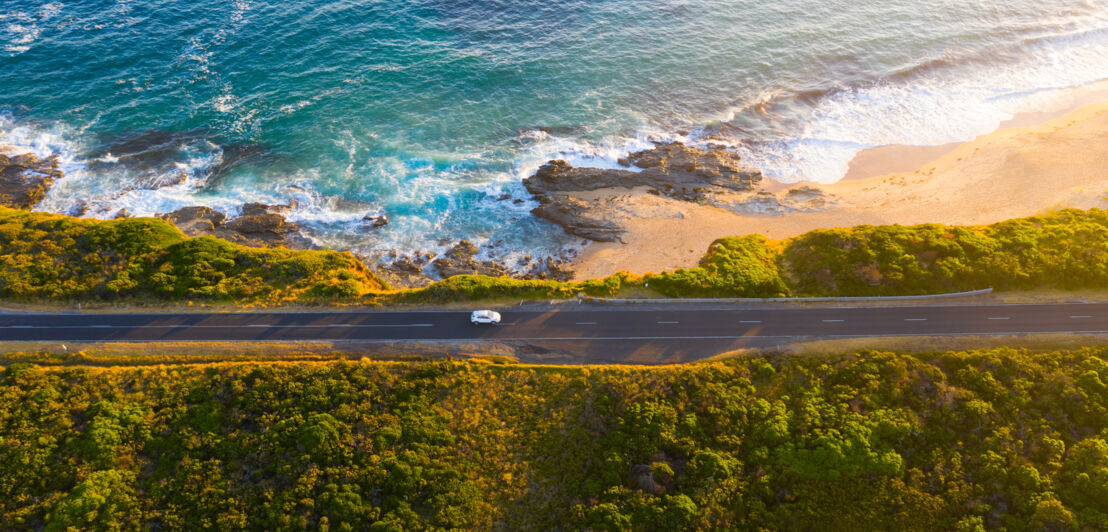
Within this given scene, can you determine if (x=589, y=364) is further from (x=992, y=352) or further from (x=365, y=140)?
(x=365, y=140)

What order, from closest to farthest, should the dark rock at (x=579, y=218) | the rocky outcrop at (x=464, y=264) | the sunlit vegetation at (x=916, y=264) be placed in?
1. the sunlit vegetation at (x=916, y=264)
2. the rocky outcrop at (x=464, y=264)
3. the dark rock at (x=579, y=218)

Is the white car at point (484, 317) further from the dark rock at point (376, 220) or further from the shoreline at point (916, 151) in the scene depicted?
the shoreline at point (916, 151)

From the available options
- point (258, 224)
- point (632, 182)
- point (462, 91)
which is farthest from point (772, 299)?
point (258, 224)

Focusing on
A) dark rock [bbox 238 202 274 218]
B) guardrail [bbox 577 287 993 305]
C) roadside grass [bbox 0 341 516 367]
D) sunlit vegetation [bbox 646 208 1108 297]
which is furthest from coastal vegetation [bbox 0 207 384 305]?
sunlit vegetation [bbox 646 208 1108 297]

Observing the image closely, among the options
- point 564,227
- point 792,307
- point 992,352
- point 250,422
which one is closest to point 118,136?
point 250,422

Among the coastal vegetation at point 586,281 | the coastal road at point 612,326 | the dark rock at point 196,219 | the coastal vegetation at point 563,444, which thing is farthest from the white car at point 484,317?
the dark rock at point 196,219

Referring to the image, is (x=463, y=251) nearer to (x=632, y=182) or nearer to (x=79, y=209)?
(x=632, y=182)
